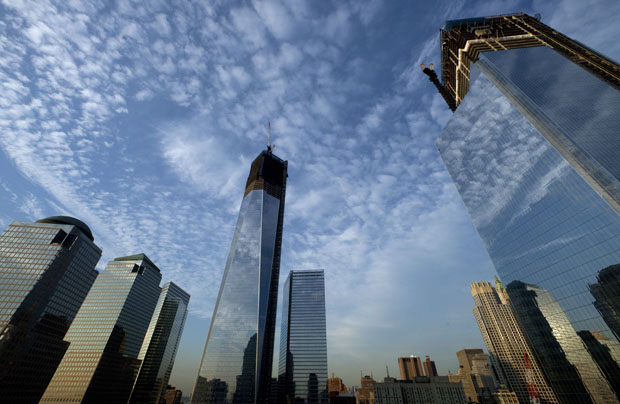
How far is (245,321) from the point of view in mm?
105500

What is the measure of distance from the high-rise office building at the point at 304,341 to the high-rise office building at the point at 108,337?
92098 mm

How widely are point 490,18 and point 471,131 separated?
47120 millimetres

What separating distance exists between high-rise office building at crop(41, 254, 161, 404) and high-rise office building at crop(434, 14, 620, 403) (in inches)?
7425

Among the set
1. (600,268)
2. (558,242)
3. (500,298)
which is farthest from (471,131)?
(500,298)

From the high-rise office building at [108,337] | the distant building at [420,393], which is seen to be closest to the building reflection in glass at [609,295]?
the distant building at [420,393]

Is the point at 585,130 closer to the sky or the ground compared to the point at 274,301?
closer to the sky

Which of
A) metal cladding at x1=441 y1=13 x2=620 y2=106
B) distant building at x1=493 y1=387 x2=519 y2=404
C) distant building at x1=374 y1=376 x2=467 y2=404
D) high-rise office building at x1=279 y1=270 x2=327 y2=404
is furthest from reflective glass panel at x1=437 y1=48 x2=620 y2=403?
high-rise office building at x1=279 y1=270 x2=327 y2=404

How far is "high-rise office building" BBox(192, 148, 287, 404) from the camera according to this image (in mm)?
101688

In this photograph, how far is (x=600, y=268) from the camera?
189 ft

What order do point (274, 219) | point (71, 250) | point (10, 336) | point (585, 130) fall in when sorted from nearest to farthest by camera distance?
point (585, 130) → point (10, 336) → point (71, 250) → point (274, 219)

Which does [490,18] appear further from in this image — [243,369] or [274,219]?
[243,369]

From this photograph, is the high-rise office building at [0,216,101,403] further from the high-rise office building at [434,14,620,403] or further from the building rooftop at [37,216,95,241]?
the high-rise office building at [434,14,620,403]

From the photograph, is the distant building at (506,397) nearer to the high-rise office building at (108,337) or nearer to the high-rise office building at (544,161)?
the high-rise office building at (544,161)

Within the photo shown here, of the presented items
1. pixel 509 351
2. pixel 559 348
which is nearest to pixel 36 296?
pixel 559 348
